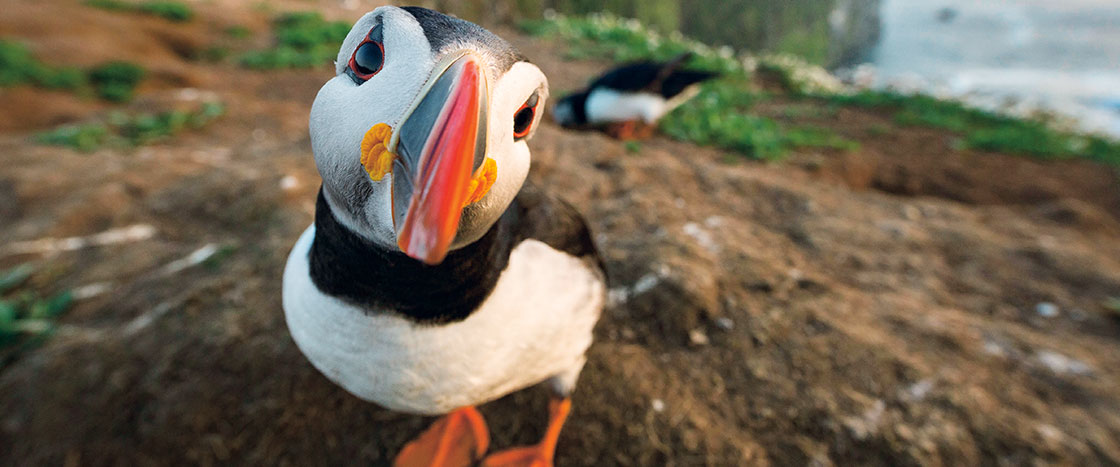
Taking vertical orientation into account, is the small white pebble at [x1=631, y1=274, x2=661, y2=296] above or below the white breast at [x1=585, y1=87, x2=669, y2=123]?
above

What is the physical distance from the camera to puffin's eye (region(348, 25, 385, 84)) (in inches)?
35.8

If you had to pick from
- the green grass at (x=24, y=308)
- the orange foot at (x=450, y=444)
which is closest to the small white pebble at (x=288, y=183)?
the green grass at (x=24, y=308)

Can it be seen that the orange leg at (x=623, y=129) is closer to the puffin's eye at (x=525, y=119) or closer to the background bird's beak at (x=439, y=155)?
the puffin's eye at (x=525, y=119)

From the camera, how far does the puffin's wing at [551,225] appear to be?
1.58 m

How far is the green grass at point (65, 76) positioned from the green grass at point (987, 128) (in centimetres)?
981

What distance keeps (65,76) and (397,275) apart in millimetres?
6980

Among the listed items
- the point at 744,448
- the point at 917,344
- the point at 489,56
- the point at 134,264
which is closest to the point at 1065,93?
the point at 917,344

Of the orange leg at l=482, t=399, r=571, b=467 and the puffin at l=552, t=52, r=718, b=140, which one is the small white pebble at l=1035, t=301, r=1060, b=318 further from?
the puffin at l=552, t=52, r=718, b=140

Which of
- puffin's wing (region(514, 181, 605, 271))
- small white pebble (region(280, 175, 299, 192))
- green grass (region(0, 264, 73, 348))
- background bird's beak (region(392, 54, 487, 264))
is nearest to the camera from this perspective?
background bird's beak (region(392, 54, 487, 264))

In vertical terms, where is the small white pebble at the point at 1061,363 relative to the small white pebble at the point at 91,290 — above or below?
above

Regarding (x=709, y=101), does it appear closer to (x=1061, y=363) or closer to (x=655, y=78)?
(x=655, y=78)

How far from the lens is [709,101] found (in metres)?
6.74

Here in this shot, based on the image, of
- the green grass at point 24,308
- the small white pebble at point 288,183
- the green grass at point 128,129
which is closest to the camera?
the green grass at point 24,308

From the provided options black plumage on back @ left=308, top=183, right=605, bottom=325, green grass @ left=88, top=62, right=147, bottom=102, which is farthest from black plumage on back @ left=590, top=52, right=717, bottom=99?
green grass @ left=88, top=62, right=147, bottom=102
